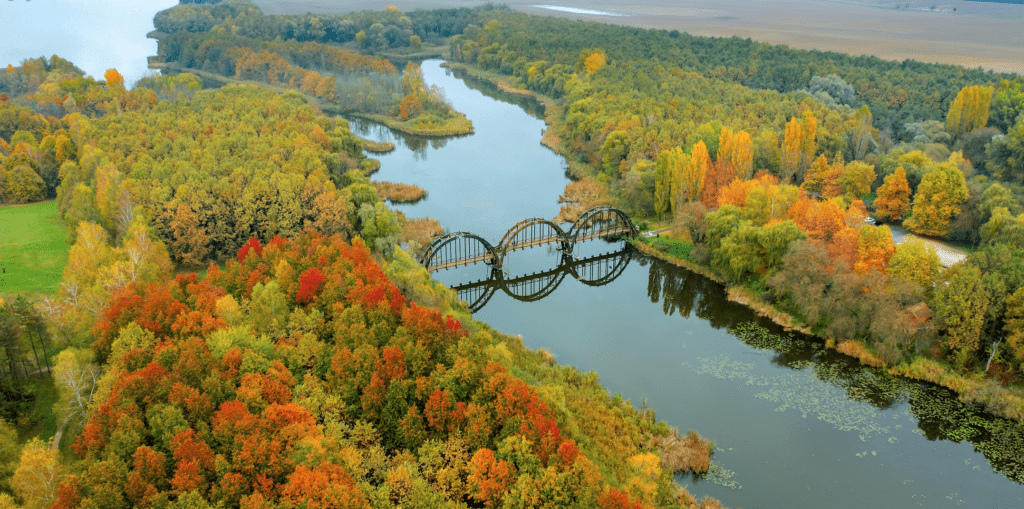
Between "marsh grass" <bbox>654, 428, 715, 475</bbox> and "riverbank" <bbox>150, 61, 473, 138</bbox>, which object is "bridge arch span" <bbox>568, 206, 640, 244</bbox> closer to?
"marsh grass" <bbox>654, 428, 715, 475</bbox>

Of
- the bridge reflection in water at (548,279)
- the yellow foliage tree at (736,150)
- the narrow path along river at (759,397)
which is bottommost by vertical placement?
the narrow path along river at (759,397)

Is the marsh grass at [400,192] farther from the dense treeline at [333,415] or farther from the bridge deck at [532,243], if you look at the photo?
the dense treeline at [333,415]

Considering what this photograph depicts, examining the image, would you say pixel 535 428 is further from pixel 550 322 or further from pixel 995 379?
pixel 995 379

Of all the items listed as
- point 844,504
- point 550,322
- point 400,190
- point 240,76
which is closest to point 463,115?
point 400,190

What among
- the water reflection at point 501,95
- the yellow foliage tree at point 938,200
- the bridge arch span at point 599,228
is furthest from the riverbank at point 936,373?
the water reflection at point 501,95

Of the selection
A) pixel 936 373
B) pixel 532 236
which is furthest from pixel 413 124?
pixel 936 373

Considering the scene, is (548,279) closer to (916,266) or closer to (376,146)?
(916,266)
